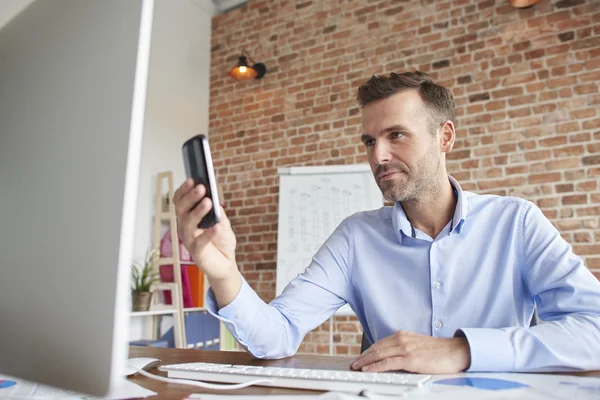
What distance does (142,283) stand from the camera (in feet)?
11.1

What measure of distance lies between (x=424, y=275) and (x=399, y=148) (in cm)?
40

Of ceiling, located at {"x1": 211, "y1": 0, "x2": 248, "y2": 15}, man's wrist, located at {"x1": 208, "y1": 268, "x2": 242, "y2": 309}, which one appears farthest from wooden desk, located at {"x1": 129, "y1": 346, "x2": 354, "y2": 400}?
ceiling, located at {"x1": 211, "y1": 0, "x2": 248, "y2": 15}

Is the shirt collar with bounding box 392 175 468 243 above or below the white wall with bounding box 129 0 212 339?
below

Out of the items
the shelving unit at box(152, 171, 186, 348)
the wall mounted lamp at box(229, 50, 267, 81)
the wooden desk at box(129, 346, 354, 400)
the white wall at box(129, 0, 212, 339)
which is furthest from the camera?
the wall mounted lamp at box(229, 50, 267, 81)

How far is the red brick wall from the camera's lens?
9.82ft

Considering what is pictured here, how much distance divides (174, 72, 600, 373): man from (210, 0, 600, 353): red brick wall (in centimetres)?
182

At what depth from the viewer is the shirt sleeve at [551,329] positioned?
0.85 metres

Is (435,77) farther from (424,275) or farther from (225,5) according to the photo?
(424,275)

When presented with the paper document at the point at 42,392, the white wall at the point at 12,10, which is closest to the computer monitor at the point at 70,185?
the white wall at the point at 12,10

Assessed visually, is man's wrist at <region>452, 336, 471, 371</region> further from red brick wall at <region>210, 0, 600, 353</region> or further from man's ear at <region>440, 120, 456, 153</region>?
red brick wall at <region>210, 0, 600, 353</region>

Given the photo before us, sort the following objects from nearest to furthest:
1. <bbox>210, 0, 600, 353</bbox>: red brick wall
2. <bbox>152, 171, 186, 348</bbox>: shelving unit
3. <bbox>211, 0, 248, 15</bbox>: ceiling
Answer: <bbox>210, 0, 600, 353</bbox>: red brick wall < <bbox>152, 171, 186, 348</bbox>: shelving unit < <bbox>211, 0, 248, 15</bbox>: ceiling

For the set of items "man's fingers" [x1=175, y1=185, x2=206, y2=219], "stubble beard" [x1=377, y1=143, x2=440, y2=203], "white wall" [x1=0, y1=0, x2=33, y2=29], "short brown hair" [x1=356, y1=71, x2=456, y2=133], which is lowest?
"man's fingers" [x1=175, y1=185, x2=206, y2=219]

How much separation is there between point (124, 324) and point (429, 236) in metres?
1.13

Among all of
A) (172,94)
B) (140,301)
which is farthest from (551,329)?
(172,94)
